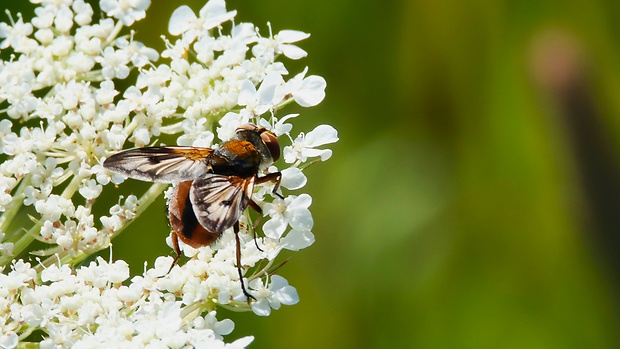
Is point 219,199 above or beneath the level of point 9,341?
above

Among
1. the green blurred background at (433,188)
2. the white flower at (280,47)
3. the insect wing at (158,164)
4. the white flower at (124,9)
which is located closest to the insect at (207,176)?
the insect wing at (158,164)

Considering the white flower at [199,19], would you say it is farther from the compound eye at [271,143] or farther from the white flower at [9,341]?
the white flower at [9,341]

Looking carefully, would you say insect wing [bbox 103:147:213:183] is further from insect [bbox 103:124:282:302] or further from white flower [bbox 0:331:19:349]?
white flower [bbox 0:331:19:349]

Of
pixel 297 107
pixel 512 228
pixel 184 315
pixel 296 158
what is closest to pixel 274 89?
pixel 296 158

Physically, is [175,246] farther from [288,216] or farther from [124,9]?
[124,9]

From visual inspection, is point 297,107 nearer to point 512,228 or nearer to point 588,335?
point 512,228

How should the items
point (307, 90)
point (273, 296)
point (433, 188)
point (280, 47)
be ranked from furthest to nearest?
point (433, 188) < point (280, 47) < point (307, 90) < point (273, 296)

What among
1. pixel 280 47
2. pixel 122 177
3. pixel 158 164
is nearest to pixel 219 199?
pixel 158 164
